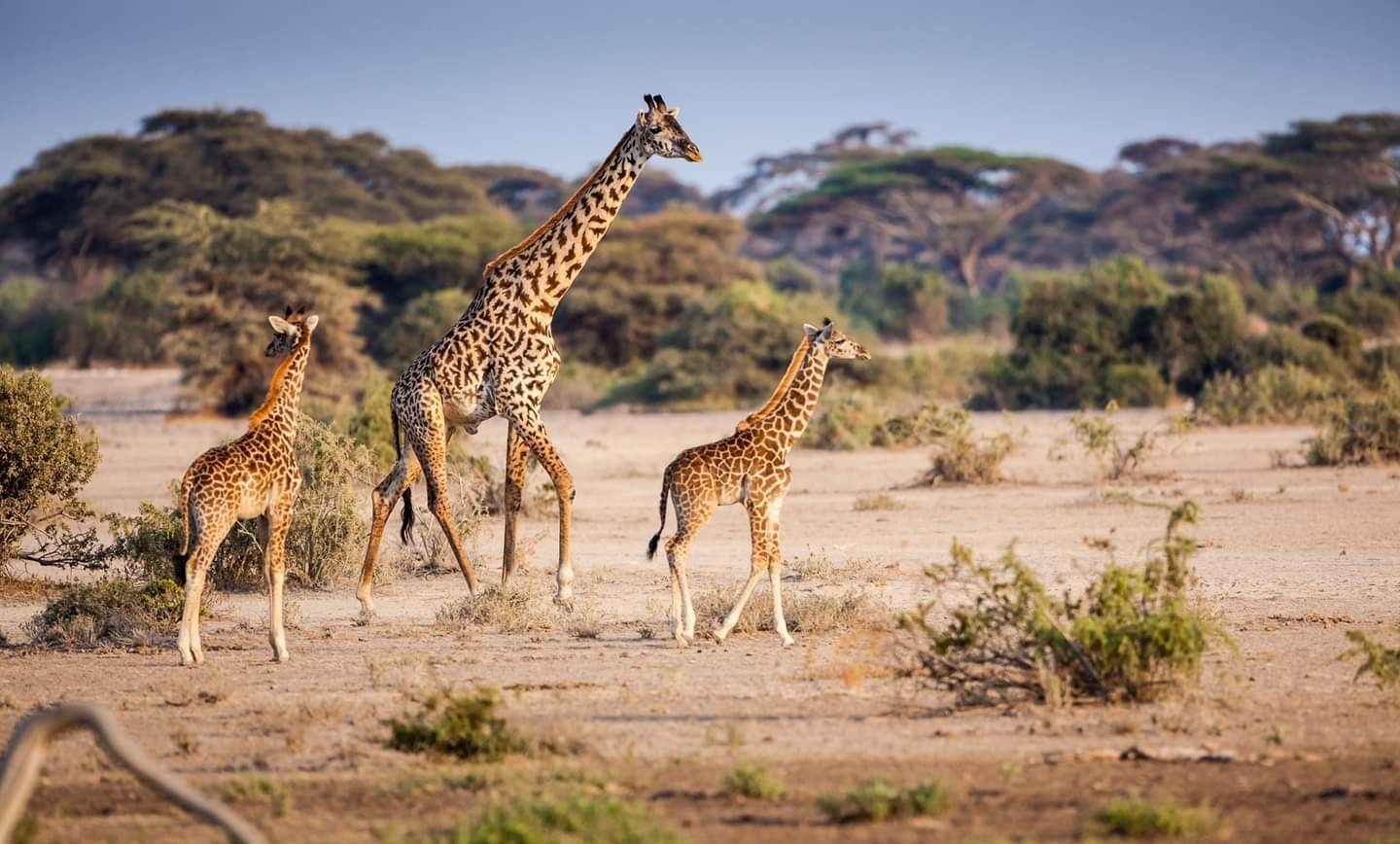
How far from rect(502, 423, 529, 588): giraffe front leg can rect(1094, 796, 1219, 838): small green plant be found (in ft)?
20.0

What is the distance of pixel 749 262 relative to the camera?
43.2 metres

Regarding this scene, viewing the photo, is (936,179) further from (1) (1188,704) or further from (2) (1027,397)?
(1) (1188,704)

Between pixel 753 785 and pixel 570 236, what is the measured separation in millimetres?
5860

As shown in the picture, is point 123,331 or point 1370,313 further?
point 123,331

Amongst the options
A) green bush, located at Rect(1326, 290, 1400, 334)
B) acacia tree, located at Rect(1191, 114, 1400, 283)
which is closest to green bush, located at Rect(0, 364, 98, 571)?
green bush, located at Rect(1326, 290, 1400, 334)

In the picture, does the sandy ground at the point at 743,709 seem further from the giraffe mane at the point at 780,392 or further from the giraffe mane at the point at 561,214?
the giraffe mane at the point at 561,214

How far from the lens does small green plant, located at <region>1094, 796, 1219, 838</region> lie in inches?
245

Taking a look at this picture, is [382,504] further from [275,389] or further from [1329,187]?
[1329,187]

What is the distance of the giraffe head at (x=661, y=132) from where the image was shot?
1144 cm

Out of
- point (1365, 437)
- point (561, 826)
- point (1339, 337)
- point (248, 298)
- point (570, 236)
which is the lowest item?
point (561, 826)

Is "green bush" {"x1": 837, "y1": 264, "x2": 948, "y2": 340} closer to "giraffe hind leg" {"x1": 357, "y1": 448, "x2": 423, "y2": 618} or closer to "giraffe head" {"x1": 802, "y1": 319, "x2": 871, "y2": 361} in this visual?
"giraffe hind leg" {"x1": 357, "y1": 448, "x2": 423, "y2": 618}

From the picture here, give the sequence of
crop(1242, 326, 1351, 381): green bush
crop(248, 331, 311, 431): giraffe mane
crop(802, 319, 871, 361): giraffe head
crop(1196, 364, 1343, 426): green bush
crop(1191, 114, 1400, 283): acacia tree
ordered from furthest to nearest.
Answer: crop(1191, 114, 1400, 283): acacia tree
crop(1242, 326, 1351, 381): green bush
crop(1196, 364, 1343, 426): green bush
crop(802, 319, 871, 361): giraffe head
crop(248, 331, 311, 431): giraffe mane

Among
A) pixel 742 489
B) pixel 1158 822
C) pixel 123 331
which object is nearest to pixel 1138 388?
pixel 742 489

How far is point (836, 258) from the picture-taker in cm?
9044
